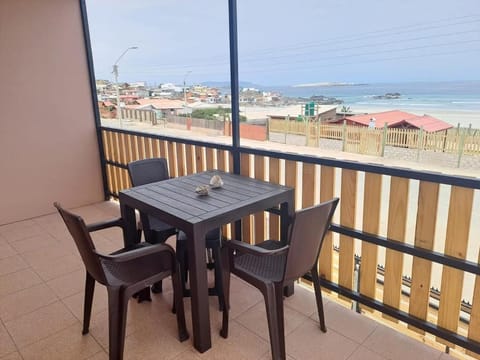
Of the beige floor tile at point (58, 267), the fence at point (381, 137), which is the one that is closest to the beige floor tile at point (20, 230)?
the beige floor tile at point (58, 267)

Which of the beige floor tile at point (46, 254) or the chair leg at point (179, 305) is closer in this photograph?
the chair leg at point (179, 305)

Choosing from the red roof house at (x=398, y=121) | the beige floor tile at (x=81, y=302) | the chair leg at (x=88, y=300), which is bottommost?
the beige floor tile at (x=81, y=302)

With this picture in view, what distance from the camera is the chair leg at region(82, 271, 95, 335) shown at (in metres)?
2.08

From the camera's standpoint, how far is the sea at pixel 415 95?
1745 mm

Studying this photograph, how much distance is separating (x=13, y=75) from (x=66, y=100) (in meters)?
0.59

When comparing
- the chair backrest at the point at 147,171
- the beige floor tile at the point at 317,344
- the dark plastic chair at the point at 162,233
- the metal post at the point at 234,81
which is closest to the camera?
the beige floor tile at the point at 317,344

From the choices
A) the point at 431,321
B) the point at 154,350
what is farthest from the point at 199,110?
the point at 431,321

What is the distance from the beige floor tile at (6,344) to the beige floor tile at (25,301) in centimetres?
16

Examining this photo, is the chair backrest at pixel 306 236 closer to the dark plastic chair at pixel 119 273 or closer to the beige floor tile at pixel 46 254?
the dark plastic chair at pixel 119 273

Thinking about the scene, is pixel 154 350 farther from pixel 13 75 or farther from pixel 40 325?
pixel 13 75

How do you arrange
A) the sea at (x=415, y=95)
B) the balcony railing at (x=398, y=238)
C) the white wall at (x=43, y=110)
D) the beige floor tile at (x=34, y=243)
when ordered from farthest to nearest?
the white wall at (x=43, y=110) < the beige floor tile at (x=34, y=243) < the balcony railing at (x=398, y=238) < the sea at (x=415, y=95)

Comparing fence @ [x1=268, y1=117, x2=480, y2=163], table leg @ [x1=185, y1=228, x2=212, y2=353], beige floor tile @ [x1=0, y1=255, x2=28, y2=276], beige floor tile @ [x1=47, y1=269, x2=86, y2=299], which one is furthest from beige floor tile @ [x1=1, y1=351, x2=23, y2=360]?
fence @ [x1=268, y1=117, x2=480, y2=163]

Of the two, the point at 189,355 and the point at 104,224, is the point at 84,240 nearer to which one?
the point at 104,224

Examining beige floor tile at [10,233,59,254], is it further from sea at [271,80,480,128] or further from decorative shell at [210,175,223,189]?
sea at [271,80,480,128]
